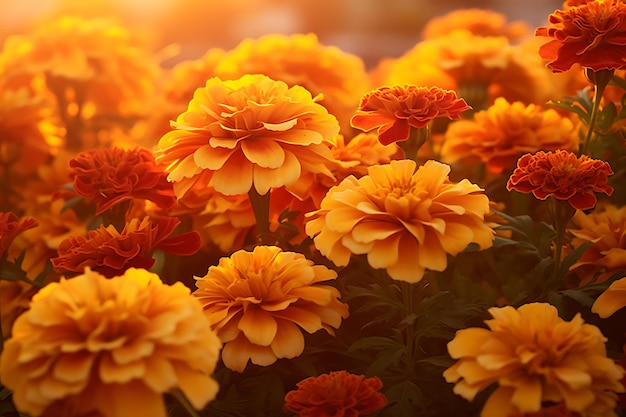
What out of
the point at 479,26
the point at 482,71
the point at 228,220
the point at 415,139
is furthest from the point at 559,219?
the point at 479,26

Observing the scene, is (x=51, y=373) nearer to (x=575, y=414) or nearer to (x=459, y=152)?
(x=575, y=414)

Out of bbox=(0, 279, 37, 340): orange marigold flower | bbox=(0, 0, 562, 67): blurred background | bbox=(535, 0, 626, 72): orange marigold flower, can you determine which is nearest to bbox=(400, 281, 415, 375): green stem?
bbox=(535, 0, 626, 72): orange marigold flower

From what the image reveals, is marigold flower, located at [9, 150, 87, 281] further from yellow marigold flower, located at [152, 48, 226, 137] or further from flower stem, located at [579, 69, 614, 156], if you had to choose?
flower stem, located at [579, 69, 614, 156]

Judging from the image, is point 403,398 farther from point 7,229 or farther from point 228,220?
point 7,229

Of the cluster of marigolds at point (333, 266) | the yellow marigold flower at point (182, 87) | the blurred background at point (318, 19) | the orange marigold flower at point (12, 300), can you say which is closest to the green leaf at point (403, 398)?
the cluster of marigolds at point (333, 266)

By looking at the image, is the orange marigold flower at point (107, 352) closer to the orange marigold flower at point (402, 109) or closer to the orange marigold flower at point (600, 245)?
the orange marigold flower at point (402, 109)

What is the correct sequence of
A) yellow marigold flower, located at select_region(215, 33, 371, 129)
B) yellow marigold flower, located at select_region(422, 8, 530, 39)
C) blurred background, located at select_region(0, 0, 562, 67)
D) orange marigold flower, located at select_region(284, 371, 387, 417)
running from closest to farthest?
orange marigold flower, located at select_region(284, 371, 387, 417)
yellow marigold flower, located at select_region(215, 33, 371, 129)
yellow marigold flower, located at select_region(422, 8, 530, 39)
blurred background, located at select_region(0, 0, 562, 67)
